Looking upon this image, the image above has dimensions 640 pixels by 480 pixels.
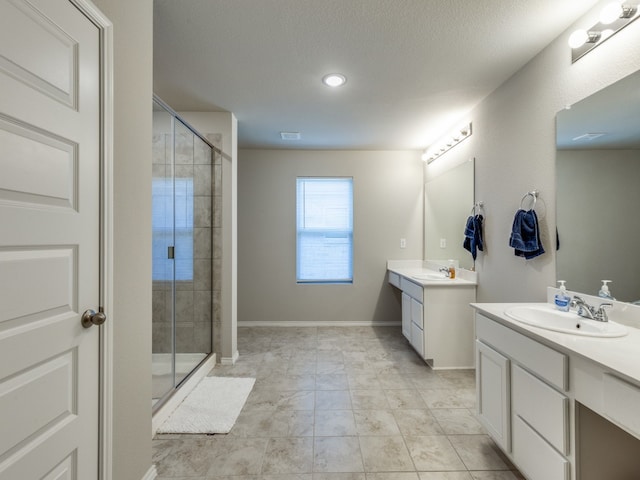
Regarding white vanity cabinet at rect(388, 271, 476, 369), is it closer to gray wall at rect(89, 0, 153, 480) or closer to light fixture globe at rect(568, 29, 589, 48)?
light fixture globe at rect(568, 29, 589, 48)

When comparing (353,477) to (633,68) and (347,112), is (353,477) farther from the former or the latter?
(347,112)

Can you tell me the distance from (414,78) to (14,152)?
2.40 metres

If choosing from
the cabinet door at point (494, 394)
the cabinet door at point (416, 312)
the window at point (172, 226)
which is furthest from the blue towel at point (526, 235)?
the window at point (172, 226)

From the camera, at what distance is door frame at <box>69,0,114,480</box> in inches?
44.5

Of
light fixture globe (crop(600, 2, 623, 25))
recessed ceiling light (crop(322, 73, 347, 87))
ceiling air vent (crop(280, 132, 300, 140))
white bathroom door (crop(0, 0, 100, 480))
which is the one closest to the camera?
white bathroom door (crop(0, 0, 100, 480))

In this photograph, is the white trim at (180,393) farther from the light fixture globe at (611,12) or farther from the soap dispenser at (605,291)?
the light fixture globe at (611,12)

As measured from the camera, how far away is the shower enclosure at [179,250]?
2.35 metres

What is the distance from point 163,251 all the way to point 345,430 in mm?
1896

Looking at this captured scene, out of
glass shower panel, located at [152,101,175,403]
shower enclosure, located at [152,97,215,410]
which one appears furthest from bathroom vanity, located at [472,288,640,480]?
glass shower panel, located at [152,101,175,403]

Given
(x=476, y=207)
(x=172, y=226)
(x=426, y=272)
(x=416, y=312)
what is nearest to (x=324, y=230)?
(x=426, y=272)

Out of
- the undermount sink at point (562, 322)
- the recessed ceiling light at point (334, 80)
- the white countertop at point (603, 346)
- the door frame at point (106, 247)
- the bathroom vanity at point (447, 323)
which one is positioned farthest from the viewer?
the bathroom vanity at point (447, 323)

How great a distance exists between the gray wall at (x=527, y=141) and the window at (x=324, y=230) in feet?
5.89

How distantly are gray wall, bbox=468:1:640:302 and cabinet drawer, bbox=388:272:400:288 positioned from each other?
3.45ft

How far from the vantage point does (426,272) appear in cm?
372
